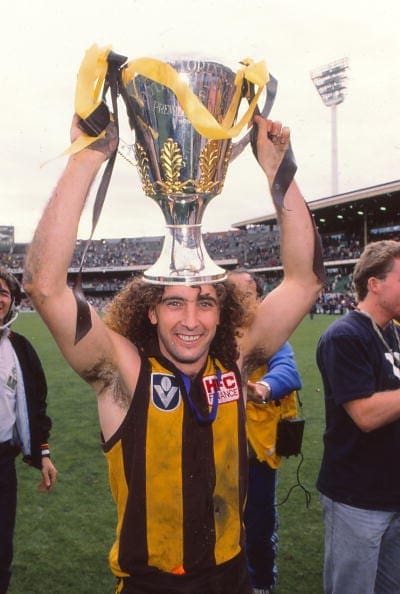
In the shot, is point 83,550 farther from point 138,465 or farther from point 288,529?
point 138,465

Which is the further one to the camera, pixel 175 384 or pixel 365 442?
pixel 365 442

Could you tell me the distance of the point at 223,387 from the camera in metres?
2.30

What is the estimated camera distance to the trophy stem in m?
2.15

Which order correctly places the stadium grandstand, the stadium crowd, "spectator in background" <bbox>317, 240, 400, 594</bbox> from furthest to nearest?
the stadium crowd, the stadium grandstand, "spectator in background" <bbox>317, 240, 400, 594</bbox>

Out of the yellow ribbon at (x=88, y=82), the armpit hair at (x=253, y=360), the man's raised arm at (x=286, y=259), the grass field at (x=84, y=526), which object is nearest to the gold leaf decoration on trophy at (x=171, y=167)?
the yellow ribbon at (x=88, y=82)

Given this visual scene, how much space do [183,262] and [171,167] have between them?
0.34 m

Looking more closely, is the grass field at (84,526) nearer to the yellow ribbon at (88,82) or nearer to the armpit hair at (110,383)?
the armpit hair at (110,383)

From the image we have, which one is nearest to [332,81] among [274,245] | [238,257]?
[274,245]

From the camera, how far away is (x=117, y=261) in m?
70.6

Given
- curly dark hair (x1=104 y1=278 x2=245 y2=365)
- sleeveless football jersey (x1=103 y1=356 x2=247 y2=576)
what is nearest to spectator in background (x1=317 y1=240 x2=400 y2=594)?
curly dark hair (x1=104 y1=278 x2=245 y2=365)

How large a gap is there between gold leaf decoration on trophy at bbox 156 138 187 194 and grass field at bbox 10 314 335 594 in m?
3.07

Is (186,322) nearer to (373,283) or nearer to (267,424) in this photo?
(373,283)

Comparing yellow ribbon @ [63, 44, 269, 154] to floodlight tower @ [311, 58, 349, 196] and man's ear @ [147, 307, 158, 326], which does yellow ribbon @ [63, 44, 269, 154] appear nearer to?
man's ear @ [147, 307, 158, 326]

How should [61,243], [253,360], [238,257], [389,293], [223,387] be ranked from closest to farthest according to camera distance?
[61,243] → [223,387] → [253,360] → [389,293] → [238,257]
